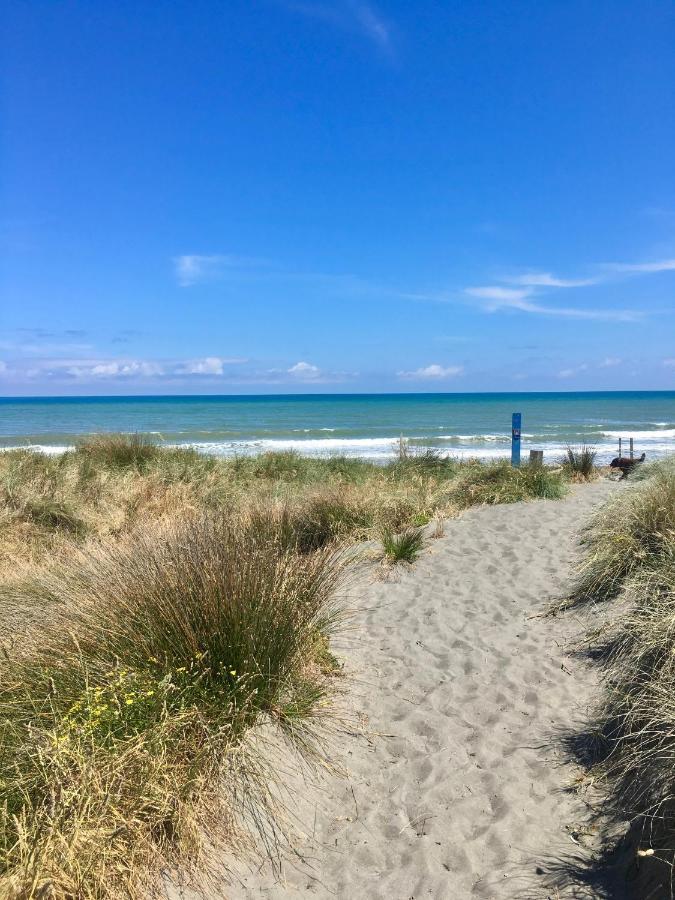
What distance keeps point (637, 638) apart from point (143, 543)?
375cm

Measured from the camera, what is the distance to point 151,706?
3229 mm

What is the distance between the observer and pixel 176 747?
2996 millimetres

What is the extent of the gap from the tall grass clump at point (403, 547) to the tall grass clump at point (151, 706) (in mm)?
2895

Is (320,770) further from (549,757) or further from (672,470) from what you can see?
(672,470)

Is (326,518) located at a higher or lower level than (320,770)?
higher

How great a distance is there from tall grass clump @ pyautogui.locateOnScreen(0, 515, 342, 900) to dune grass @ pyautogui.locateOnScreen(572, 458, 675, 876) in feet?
5.80

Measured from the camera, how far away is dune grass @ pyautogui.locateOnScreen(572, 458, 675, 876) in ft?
9.62

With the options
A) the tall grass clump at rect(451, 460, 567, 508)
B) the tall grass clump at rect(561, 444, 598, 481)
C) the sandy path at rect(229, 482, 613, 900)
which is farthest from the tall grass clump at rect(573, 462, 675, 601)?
the tall grass clump at rect(561, 444, 598, 481)

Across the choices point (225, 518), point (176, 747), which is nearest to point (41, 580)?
point (225, 518)

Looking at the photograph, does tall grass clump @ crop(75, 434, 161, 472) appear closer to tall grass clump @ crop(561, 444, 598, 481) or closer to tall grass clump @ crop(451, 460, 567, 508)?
tall grass clump @ crop(451, 460, 567, 508)

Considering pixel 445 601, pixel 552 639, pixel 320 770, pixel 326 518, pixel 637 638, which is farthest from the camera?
pixel 326 518

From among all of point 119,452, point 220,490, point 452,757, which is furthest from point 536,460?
point 452,757

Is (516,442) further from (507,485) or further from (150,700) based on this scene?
(150,700)

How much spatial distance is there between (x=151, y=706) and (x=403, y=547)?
15.5 feet
